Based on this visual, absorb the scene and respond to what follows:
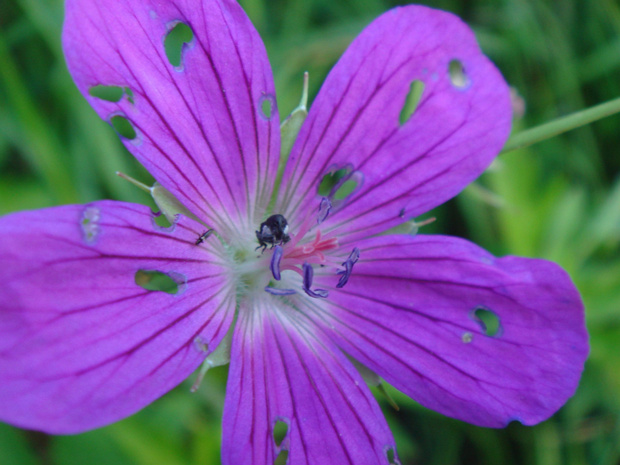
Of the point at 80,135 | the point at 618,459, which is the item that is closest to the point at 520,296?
the point at 618,459

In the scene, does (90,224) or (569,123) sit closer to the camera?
(90,224)

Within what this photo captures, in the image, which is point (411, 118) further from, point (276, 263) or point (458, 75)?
point (276, 263)

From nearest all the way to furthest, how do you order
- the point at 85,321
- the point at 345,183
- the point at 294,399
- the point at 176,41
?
the point at 85,321
the point at 294,399
the point at 345,183
the point at 176,41

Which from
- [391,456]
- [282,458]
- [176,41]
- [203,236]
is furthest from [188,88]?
[176,41]

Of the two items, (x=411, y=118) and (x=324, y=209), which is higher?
(x=411, y=118)

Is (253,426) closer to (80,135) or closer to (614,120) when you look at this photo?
(80,135)

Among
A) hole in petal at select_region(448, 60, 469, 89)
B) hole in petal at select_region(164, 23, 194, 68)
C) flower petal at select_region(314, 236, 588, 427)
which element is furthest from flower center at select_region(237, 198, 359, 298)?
hole in petal at select_region(164, 23, 194, 68)
